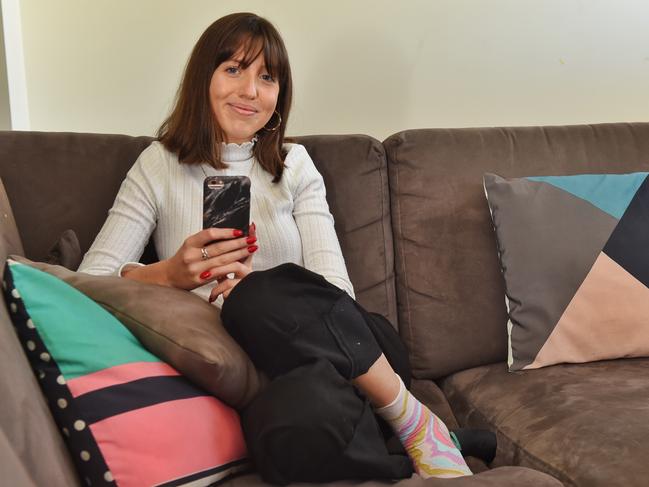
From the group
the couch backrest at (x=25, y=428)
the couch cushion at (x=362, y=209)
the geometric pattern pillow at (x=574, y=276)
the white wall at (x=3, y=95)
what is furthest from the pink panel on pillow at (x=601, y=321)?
the white wall at (x=3, y=95)

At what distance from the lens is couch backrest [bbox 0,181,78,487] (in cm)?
76

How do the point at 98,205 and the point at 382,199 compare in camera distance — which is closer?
→ the point at 98,205

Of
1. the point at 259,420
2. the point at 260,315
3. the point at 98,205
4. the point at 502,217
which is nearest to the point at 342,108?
the point at 502,217

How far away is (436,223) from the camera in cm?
167

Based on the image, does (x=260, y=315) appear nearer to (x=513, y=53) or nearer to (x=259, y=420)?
(x=259, y=420)

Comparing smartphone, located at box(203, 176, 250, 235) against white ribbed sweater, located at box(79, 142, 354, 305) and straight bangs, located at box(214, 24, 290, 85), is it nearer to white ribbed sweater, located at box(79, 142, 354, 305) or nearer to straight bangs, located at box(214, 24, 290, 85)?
white ribbed sweater, located at box(79, 142, 354, 305)

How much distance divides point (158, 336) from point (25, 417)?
0.20 metres

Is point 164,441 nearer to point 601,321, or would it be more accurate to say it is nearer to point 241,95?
point 241,95

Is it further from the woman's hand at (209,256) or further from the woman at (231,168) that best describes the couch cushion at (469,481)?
Result: the woman at (231,168)

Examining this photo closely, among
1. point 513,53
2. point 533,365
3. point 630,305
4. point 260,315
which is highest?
point 513,53

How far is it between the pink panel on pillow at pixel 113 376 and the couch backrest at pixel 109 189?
2.18ft

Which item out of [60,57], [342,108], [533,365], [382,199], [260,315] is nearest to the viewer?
[260,315]

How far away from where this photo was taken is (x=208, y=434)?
0.94 m

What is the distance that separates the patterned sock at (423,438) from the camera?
45.9 inches
